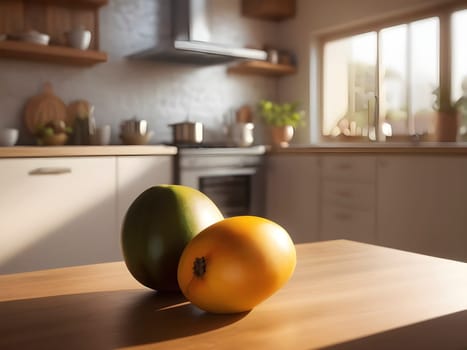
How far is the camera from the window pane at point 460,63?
3.43 m

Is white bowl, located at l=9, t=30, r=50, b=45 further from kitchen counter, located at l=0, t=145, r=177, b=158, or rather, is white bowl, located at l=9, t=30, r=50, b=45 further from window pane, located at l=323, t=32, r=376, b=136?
window pane, located at l=323, t=32, r=376, b=136

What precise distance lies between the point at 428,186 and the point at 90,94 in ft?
7.30

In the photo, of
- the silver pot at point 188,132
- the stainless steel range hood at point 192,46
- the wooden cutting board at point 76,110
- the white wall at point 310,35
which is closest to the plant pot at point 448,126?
the white wall at point 310,35

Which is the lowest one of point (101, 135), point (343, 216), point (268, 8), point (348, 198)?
point (343, 216)

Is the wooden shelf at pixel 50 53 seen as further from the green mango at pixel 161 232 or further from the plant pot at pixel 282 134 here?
the green mango at pixel 161 232

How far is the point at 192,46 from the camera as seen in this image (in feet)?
11.9

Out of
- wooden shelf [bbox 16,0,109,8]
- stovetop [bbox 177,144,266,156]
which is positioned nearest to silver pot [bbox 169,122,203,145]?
stovetop [bbox 177,144,266,156]

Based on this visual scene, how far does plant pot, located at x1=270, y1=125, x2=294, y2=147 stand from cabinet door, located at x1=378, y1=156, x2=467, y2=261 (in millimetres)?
1161

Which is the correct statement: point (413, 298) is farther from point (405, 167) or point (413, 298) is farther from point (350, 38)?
point (350, 38)

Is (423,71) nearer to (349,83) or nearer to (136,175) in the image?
(349,83)

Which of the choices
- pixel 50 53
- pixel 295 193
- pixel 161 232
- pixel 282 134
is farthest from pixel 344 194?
pixel 161 232

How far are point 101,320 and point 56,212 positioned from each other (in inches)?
104

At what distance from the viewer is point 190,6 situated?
389cm

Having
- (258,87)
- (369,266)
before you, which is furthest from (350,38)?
(369,266)
